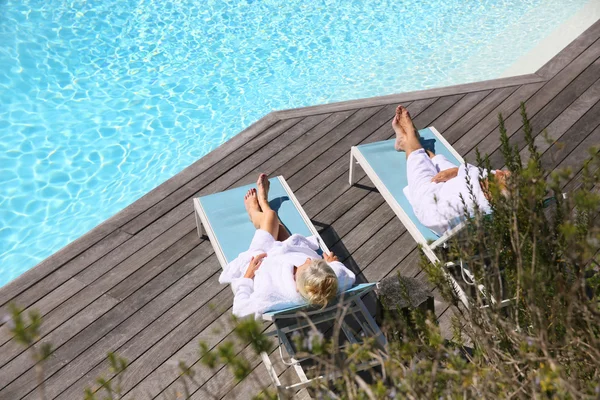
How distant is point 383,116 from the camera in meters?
5.51

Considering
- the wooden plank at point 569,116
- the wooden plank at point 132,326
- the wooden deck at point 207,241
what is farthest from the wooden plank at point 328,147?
the wooden plank at point 569,116

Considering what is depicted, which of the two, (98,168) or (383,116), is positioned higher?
(98,168)

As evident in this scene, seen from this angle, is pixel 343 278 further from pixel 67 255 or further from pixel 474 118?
pixel 474 118

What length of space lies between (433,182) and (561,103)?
2.07m

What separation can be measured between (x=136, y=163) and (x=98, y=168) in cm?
33

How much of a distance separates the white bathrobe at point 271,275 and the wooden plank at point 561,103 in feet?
6.25

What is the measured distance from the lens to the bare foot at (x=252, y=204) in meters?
4.12

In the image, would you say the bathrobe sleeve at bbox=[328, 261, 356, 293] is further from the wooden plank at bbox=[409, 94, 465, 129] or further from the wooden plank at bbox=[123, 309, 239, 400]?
the wooden plank at bbox=[409, 94, 465, 129]

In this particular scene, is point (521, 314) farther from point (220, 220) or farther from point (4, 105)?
point (4, 105)

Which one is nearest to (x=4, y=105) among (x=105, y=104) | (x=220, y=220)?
(x=105, y=104)

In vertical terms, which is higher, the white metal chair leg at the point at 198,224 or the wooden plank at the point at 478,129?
the white metal chair leg at the point at 198,224

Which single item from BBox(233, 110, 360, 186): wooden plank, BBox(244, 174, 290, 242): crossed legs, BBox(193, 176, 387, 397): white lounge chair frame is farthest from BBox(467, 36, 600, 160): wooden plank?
BBox(193, 176, 387, 397): white lounge chair frame

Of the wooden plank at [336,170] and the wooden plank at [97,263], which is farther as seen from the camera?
the wooden plank at [336,170]

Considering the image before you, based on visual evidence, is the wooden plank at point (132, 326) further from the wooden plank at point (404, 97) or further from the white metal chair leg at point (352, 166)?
the wooden plank at point (404, 97)
